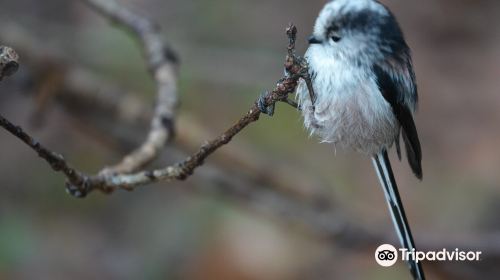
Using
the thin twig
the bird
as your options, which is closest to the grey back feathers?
the bird

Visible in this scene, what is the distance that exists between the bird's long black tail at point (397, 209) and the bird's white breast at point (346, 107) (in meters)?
0.06

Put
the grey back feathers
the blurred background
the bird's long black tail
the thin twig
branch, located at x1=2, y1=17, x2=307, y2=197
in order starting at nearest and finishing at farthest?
branch, located at x1=2, y1=17, x2=307, y2=197 → the grey back feathers → the bird's long black tail → the thin twig → the blurred background

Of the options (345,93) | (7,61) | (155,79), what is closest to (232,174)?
(155,79)

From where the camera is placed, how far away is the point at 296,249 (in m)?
3.20

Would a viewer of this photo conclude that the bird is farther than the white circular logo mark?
No

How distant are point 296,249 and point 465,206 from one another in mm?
831

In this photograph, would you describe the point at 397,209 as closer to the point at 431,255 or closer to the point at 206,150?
the point at 206,150

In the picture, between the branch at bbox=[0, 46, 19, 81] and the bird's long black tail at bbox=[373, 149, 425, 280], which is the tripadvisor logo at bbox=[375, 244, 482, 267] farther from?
the branch at bbox=[0, 46, 19, 81]

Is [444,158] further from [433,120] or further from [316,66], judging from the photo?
[316,66]

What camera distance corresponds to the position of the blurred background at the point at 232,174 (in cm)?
280

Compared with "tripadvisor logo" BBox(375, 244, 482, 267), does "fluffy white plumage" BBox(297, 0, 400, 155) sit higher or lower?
lower

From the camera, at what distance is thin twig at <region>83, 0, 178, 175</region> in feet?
5.49

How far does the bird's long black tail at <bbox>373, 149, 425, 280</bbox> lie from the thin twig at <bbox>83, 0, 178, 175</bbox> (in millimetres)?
561

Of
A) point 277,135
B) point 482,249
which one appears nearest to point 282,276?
point 277,135
